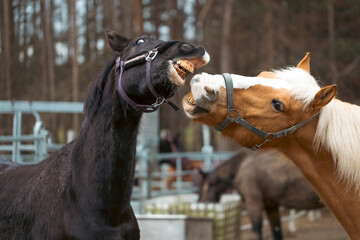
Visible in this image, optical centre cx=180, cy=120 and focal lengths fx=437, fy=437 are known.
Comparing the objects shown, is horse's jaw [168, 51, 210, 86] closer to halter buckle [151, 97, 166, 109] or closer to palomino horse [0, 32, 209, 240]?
palomino horse [0, 32, 209, 240]

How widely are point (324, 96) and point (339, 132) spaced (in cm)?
24

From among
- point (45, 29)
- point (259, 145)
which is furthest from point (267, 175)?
point (45, 29)

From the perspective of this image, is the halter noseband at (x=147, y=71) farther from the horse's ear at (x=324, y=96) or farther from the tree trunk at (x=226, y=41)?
the tree trunk at (x=226, y=41)

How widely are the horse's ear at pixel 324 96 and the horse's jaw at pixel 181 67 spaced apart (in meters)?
0.65

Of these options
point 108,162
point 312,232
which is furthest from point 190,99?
A: point 312,232

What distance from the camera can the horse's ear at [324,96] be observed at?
93.1 inches

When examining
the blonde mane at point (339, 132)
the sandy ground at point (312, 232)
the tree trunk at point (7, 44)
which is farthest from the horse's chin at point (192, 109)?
the sandy ground at point (312, 232)

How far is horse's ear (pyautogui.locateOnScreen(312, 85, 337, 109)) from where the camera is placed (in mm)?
2365

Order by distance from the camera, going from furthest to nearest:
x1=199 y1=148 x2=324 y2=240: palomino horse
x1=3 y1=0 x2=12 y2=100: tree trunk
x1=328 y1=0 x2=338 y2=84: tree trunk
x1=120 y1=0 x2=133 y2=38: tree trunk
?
1. x1=120 y1=0 x2=133 y2=38: tree trunk
2. x1=328 y1=0 x2=338 y2=84: tree trunk
3. x1=199 y1=148 x2=324 y2=240: palomino horse
4. x1=3 y1=0 x2=12 y2=100: tree trunk

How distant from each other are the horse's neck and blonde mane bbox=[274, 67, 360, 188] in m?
1.03

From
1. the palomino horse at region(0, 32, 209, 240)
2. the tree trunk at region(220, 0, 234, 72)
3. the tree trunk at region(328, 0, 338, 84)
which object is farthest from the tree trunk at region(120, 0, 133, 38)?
the palomino horse at region(0, 32, 209, 240)

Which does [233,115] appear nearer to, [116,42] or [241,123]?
[241,123]

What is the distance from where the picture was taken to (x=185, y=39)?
18312 mm

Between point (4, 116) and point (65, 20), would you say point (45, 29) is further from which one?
point (4, 116)
